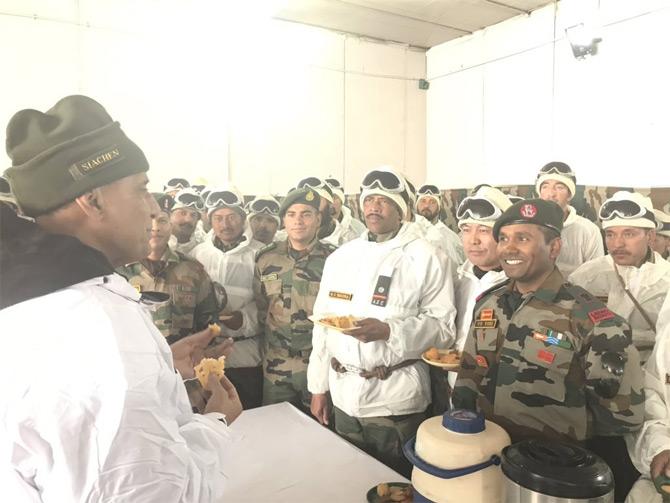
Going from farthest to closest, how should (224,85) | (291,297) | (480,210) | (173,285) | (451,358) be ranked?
1. (224,85)
2. (291,297)
3. (173,285)
4. (480,210)
5. (451,358)

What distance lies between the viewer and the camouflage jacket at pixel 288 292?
10.2 ft


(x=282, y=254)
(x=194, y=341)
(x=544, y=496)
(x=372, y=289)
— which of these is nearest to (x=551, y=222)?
(x=372, y=289)

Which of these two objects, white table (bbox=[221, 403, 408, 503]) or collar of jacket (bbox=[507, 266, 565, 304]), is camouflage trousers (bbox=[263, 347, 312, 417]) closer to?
white table (bbox=[221, 403, 408, 503])

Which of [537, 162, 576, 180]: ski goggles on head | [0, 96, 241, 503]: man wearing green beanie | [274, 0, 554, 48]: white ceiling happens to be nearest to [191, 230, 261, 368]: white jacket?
[0, 96, 241, 503]: man wearing green beanie

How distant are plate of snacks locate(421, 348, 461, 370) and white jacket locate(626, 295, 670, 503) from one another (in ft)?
2.22

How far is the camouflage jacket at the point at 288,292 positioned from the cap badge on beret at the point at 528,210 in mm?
1419

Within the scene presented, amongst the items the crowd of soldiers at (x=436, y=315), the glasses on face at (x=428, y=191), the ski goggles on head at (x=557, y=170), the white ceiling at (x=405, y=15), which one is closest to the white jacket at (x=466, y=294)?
the crowd of soldiers at (x=436, y=315)

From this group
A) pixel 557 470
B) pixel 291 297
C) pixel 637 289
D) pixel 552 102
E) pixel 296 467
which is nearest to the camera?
pixel 557 470

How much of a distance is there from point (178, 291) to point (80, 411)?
2273 mm

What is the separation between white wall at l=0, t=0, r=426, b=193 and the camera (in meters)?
4.98

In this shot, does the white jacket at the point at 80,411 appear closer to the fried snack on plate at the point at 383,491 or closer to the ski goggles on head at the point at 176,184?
the fried snack on plate at the point at 383,491

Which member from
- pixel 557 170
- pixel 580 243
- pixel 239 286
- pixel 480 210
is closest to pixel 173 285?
pixel 239 286

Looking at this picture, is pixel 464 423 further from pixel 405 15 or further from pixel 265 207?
pixel 405 15

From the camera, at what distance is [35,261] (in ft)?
3.05
